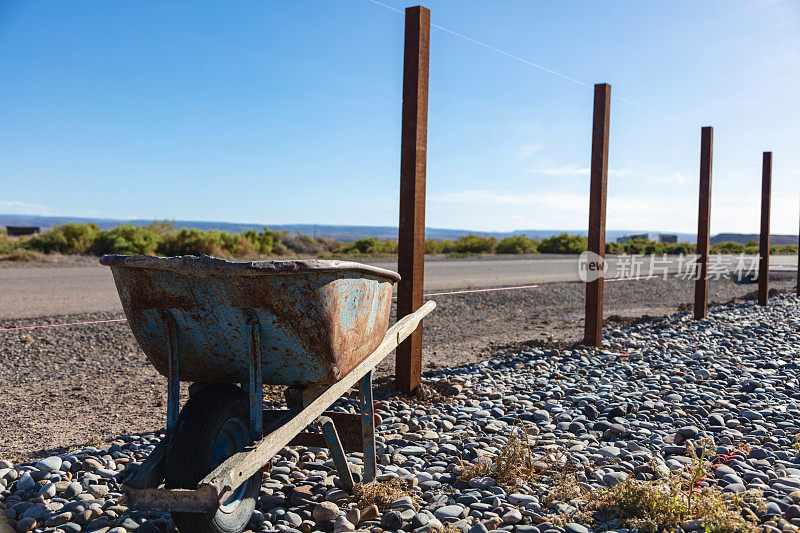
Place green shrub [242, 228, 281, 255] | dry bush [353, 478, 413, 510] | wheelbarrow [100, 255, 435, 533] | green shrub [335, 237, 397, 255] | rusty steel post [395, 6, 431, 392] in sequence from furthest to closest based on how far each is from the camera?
green shrub [335, 237, 397, 255] < green shrub [242, 228, 281, 255] < rusty steel post [395, 6, 431, 392] < dry bush [353, 478, 413, 510] < wheelbarrow [100, 255, 435, 533]

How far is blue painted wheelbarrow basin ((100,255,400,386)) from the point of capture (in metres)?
2.31

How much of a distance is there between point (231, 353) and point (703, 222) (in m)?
9.75

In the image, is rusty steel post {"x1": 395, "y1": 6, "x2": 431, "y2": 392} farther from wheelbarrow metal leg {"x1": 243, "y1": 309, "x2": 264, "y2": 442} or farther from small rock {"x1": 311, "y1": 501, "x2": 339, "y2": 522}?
wheelbarrow metal leg {"x1": 243, "y1": 309, "x2": 264, "y2": 442}

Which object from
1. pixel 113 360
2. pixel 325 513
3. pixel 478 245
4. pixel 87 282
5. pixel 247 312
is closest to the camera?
pixel 247 312

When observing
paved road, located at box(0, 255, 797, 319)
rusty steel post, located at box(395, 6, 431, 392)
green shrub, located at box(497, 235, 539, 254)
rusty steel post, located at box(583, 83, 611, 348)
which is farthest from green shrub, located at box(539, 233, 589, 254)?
rusty steel post, located at box(395, 6, 431, 392)

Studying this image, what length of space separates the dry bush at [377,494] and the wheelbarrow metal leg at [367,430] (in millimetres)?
77

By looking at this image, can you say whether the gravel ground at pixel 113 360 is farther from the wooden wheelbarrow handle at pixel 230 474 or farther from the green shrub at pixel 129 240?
the green shrub at pixel 129 240

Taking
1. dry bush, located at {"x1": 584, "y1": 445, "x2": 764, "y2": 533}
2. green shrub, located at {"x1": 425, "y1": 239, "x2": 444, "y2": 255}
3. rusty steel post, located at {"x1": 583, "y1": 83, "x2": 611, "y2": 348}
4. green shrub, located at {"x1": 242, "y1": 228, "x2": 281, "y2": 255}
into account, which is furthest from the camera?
green shrub, located at {"x1": 425, "y1": 239, "x2": 444, "y2": 255}

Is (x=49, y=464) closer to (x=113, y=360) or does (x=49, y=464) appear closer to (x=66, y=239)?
(x=113, y=360)

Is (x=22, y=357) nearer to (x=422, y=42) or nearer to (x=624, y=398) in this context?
(x=422, y=42)

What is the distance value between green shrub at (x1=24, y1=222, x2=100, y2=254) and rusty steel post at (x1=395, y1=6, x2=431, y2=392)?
16849 mm

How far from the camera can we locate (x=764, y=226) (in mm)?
12602

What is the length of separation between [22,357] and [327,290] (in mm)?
4955

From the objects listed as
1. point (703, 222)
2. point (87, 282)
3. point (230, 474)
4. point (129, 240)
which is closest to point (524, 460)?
point (230, 474)
